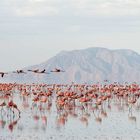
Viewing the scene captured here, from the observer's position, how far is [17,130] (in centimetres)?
2469

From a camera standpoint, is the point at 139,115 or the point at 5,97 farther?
the point at 5,97

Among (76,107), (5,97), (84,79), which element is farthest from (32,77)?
(76,107)

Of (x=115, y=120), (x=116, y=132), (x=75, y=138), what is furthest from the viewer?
(x=115, y=120)

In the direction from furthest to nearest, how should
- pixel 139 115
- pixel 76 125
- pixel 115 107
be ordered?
pixel 115 107 → pixel 139 115 → pixel 76 125

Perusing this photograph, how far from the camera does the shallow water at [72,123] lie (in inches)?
915

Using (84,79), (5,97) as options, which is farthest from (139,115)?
(84,79)

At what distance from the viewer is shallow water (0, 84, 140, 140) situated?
2324 centimetres

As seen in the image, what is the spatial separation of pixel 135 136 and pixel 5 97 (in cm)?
2468

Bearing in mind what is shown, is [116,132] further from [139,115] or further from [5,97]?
[5,97]

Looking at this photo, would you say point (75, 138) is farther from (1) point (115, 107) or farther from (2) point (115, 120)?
(1) point (115, 107)

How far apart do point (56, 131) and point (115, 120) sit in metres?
4.93

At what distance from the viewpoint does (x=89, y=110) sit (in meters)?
33.4

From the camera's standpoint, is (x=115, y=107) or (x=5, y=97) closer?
(x=115, y=107)

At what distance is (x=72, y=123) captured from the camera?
27156 mm
